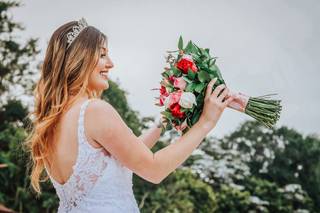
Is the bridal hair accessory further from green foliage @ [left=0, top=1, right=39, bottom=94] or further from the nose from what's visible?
green foliage @ [left=0, top=1, right=39, bottom=94]

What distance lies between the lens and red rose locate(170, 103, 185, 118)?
2.33m

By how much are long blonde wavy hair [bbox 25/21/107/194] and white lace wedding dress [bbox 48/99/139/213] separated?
0.11 m

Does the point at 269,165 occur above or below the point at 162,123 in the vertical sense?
above

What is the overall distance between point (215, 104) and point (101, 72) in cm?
48

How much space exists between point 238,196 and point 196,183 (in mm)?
2174

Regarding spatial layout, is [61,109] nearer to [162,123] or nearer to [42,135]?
[42,135]

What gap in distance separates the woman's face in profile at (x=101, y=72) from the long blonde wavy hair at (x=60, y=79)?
3 cm

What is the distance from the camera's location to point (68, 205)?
7.02 feet

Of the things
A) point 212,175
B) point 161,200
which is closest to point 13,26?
point 212,175

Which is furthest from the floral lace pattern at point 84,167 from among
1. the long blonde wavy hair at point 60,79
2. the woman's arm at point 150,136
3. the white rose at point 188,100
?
the woman's arm at point 150,136

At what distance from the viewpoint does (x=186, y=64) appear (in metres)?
2.41

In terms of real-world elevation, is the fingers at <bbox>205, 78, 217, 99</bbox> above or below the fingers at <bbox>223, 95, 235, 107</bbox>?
above

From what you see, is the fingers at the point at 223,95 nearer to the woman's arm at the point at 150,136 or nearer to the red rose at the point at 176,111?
the red rose at the point at 176,111

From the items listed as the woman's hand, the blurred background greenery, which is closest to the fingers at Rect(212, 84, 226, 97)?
the woman's hand
